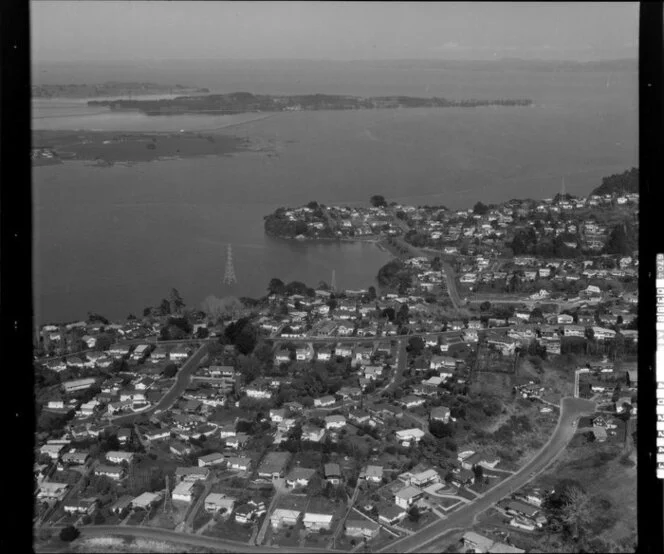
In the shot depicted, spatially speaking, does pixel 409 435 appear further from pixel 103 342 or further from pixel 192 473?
pixel 103 342

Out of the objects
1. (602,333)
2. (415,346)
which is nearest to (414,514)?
(415,346)

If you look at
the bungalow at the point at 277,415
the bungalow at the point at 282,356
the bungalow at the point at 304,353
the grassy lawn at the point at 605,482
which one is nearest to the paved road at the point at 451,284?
the bungalow at the point at 304,353

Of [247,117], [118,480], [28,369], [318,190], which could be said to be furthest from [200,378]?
[318,190]

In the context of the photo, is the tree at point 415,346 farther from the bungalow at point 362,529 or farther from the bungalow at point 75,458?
the bungalow at point 75,458

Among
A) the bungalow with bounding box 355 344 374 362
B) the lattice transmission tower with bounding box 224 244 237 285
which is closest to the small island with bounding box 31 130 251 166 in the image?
the lattice transmission tower with bounding box 224 244 237 285

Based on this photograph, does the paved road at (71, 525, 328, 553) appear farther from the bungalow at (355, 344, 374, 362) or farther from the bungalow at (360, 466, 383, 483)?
the bungalow at (355, 344, 374, 362)

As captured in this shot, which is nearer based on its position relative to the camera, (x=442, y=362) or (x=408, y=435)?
(x=408, y=435)

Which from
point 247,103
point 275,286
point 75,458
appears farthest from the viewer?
point 275,286

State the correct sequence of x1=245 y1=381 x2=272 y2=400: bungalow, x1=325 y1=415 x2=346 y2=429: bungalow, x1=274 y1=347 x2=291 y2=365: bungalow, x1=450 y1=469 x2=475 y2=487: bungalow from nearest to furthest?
x1=450 y1=469 x2=475 y2=487: bungalow < x1=325 y1=415 x2=346 y2=429: bungalow < x1=245 y1=381 x2=272 y2=400: bungalow < x1=274 y1=347 x2=291 y2=365: bungalow
